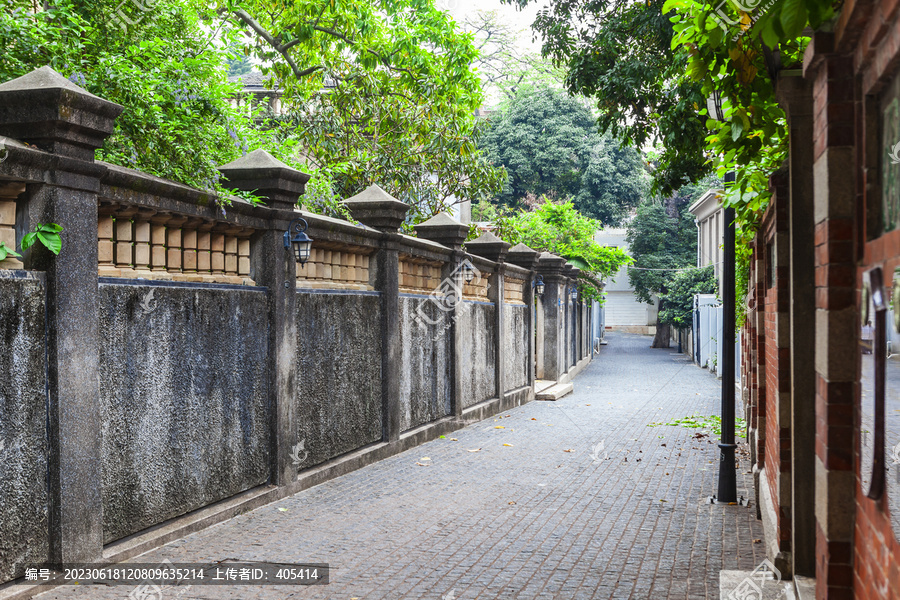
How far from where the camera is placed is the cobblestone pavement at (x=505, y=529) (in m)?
5.26

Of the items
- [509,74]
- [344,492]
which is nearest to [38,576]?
[344,492]

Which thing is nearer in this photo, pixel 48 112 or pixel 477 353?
pixel 48 112

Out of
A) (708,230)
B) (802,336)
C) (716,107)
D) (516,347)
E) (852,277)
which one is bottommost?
(516,347)

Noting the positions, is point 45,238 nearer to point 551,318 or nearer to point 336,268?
point 336,268

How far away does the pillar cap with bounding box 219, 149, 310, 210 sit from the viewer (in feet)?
23.7

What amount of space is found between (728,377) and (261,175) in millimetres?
4789

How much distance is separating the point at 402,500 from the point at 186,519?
7.17 ft

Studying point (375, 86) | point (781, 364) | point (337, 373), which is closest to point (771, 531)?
point (781, 364)

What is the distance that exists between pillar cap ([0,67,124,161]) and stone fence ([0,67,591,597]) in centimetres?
1

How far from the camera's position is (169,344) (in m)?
5.95

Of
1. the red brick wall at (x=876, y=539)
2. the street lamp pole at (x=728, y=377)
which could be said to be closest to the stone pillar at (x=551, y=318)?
the street lamp pole at (x=728, y=377)

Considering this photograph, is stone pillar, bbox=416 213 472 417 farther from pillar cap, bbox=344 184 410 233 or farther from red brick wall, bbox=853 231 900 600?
red brick wall, bbox=853 231 900 600

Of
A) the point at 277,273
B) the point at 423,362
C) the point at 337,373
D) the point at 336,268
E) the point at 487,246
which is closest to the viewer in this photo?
the point at 277,273

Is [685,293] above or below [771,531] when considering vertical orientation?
above
